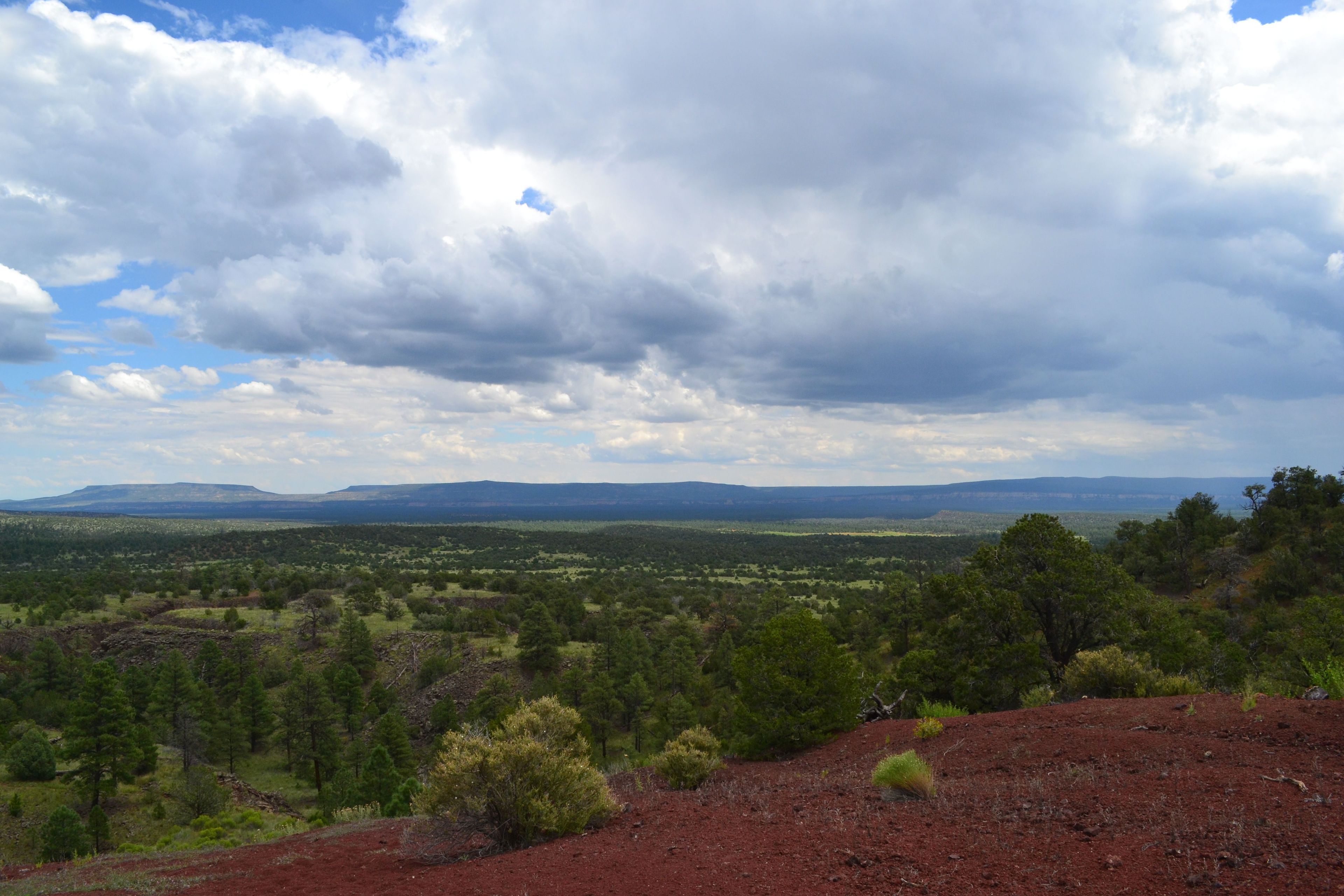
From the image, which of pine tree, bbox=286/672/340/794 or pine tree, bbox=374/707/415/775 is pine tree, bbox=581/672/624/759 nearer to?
pine tree, bbox=374/707/415/775

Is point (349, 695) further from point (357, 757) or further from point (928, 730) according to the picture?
point (928, 730)

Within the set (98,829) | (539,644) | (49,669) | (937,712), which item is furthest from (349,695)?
(937,712)

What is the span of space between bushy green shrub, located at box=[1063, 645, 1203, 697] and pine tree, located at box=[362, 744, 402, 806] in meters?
26.5

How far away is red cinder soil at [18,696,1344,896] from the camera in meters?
5.52

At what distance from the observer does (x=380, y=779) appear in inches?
1157

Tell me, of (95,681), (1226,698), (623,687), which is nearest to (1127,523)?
(623,687)

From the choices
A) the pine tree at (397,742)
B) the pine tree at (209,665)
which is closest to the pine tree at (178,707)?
the pine tree at (209,665)

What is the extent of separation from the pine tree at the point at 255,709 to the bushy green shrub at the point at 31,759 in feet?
30.4

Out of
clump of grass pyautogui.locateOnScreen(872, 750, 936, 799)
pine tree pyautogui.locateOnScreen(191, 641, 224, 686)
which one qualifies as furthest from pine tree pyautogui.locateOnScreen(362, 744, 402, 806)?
clump of grass pyautogui.locateOnScreen(872, 750, 936, 799)

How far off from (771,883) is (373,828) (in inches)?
466

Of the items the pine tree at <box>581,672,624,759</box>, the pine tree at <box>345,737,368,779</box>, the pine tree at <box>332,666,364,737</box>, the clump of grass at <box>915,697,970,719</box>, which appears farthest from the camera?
the pine tree at <box>332,666,364,737</box>

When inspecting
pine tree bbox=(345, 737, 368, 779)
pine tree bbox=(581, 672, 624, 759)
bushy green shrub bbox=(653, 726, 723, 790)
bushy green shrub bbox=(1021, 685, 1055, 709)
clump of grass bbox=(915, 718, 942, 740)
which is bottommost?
pine tree bbox=(345, 737, 368, 779)

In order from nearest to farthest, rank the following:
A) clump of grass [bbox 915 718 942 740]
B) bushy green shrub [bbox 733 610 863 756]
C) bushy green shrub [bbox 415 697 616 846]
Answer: bushy green shrub [bbox 415 697 616 846], clump of grass [bbox 915 718 942 740], bushy green shrub [bbox 733 610 863 756]

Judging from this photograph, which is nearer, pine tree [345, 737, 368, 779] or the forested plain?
the forested plain
